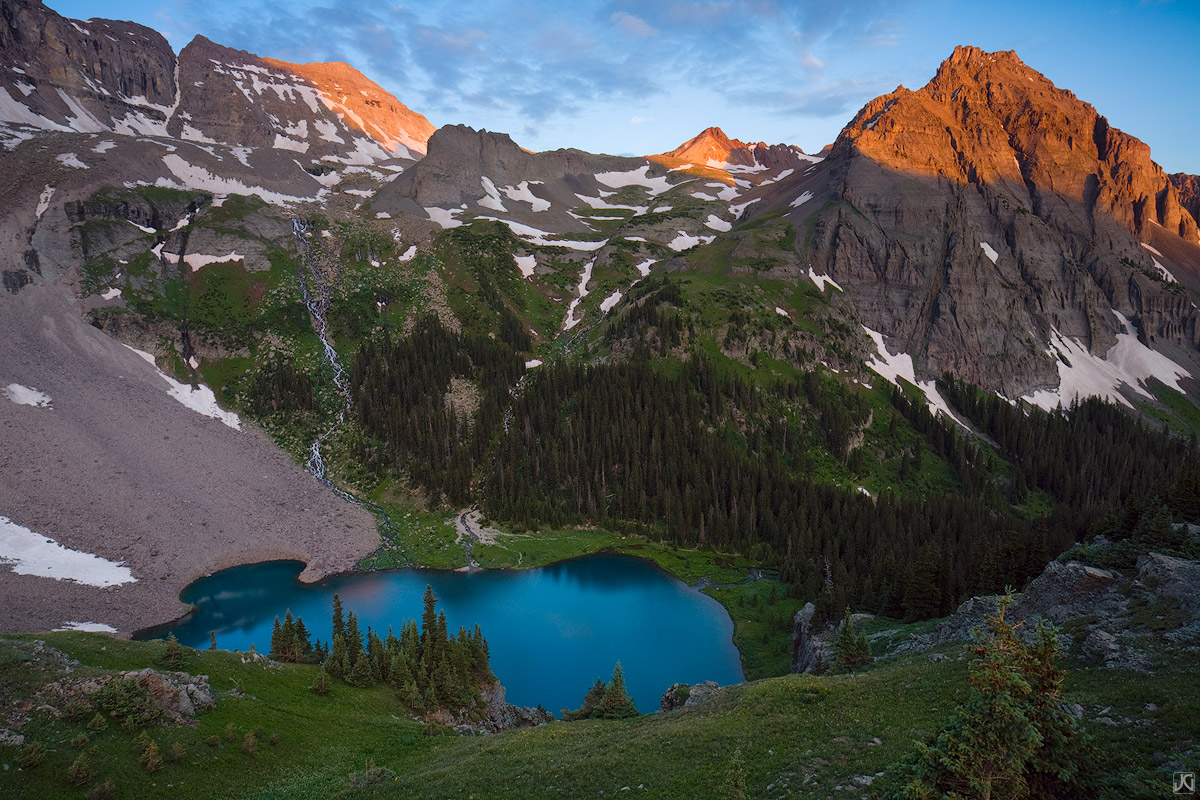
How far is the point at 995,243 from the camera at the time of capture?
541 ft

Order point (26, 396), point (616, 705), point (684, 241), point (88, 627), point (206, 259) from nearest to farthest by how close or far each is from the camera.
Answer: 1. point (616, 705)
2. point (88, 627)
3. point (26, 396)
4. point (206, 259)
5. point (684, 241)

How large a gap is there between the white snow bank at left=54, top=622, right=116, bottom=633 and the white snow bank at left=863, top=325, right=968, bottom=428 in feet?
421

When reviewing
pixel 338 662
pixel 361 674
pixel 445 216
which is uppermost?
pixel 445 216

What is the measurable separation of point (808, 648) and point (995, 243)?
540ft

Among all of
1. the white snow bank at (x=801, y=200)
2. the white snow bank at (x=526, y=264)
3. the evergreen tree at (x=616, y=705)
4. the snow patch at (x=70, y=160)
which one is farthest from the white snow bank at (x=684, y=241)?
the evergreen tree at (x=616, y=705)

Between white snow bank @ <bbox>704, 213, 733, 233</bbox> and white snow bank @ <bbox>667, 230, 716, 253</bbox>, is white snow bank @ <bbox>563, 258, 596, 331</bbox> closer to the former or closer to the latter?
white snow bank @ <bbox>667, 230, 716, 253</bbox>

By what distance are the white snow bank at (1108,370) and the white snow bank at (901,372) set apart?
25669 millimetres

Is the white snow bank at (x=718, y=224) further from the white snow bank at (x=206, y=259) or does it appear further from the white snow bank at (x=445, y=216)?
the white snow bank at (x=206, y=259)

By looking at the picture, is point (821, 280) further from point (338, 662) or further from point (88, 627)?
point (88, 627)

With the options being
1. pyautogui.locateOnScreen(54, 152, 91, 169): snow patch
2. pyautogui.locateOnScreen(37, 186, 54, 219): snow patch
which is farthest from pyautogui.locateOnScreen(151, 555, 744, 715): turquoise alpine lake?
pyautogui.locateOnScreen(54, 152, 91, 169): snow patch

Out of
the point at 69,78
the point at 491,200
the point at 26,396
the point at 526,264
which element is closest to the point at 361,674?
the point at 26,396

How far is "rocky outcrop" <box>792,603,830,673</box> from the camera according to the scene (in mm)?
37531

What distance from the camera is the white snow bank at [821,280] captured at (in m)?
143

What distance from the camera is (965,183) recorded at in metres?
172
